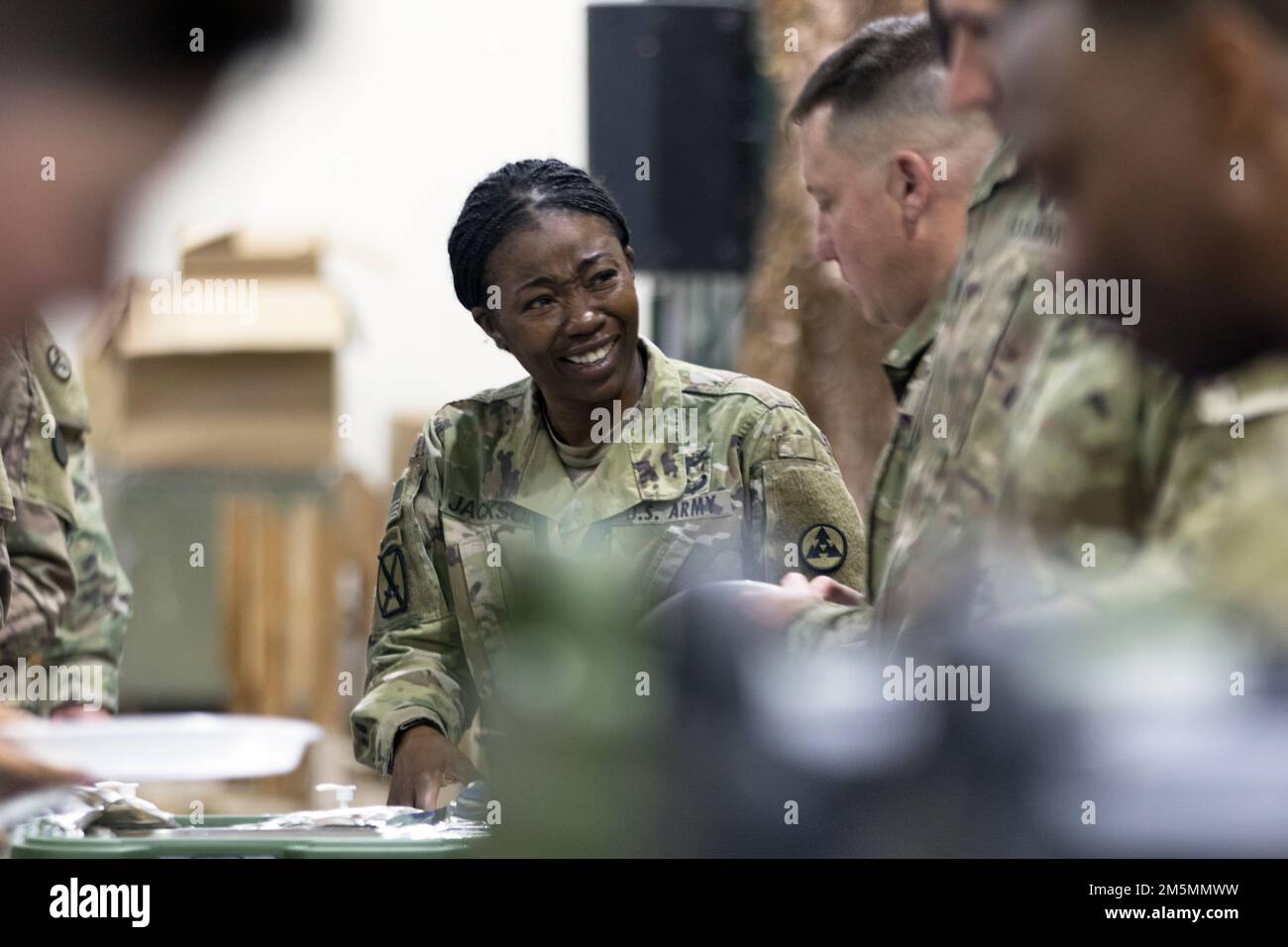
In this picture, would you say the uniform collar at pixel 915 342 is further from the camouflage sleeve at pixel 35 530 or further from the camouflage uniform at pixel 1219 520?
the camouflage sleeve at pixel 35 530

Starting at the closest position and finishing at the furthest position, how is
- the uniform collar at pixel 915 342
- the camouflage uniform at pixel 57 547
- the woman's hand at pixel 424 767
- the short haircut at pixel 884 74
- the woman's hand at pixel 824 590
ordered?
the woman's hand at pixel 824 590 < the uniform collar at pixel 915 342 < the short haircut at pixel 884 74 < the woman's hand at pixel 424 767 < the camouflage uniform at pixel 57 547

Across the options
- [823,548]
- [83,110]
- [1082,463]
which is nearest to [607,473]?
[823,548]

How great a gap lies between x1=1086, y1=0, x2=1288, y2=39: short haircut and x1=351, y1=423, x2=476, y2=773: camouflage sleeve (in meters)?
1.21

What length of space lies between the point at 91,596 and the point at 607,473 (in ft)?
3.92

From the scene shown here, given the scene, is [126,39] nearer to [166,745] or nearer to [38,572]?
[166,745]

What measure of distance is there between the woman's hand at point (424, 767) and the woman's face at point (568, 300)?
1.74 ft

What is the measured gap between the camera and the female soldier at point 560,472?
7.97 feet

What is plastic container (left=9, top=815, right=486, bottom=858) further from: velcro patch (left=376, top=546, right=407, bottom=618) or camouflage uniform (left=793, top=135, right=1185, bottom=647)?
camouflage uniform (left=793, top=135, right=1185, bottom=647)

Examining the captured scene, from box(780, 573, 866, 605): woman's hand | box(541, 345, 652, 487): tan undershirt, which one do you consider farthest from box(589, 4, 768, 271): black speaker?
box(780, 573, 866, 605): woman's hand

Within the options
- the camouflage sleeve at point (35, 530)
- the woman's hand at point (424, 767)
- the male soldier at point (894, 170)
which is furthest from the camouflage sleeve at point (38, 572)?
the male soldier at point (894, 170)

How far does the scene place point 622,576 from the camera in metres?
2.39

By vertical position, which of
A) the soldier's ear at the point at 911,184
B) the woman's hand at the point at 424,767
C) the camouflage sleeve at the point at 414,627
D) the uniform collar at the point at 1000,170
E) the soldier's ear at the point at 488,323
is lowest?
the woman's hand at the point at 424,767

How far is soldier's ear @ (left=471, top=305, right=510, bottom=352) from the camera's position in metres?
2.49

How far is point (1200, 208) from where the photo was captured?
1714 mm
